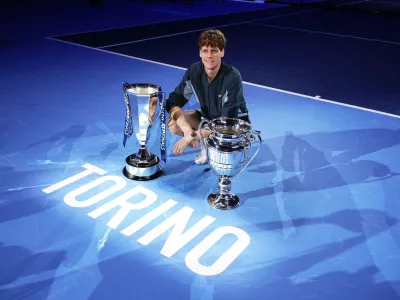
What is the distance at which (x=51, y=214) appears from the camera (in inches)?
134

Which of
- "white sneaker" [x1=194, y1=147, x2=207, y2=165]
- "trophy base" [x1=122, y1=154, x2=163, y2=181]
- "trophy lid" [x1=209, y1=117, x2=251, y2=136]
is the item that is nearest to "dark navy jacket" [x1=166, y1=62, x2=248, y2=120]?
"trophy lid" [x1=209, y1=117, x2=251, y2=136]

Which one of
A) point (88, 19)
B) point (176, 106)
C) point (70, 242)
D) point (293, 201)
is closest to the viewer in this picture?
point (70, 242)

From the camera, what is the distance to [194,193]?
3.80 m

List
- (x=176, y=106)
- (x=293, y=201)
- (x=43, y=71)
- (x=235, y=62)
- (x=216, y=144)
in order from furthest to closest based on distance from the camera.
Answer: (x=235, y=62), (x=43, y=71), (x=176, y=106), (x=293, y=201), (x=216, y=144)

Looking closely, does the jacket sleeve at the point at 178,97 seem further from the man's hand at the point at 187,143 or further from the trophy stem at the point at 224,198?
the trophy stem at the point at 224,198

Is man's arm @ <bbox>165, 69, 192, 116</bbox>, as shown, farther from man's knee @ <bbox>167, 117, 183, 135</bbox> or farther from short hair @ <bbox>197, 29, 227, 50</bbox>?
short hair @ <bbox>197, 29, 227, 50</bbox>

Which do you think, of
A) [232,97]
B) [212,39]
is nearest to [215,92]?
[232,97]

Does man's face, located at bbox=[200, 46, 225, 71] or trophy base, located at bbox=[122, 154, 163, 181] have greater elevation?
man's face, located at bbox=[200, 46, 225, 71]

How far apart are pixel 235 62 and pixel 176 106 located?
4.15 metres

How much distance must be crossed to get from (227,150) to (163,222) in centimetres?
74

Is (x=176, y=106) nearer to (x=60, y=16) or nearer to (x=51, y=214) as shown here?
(x=51, y=214)

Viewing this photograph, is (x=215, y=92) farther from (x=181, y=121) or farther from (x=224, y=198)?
(x=224, y=198)

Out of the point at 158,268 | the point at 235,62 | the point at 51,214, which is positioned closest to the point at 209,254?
the point at 158,268

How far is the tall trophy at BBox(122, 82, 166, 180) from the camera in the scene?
378 centimetres
